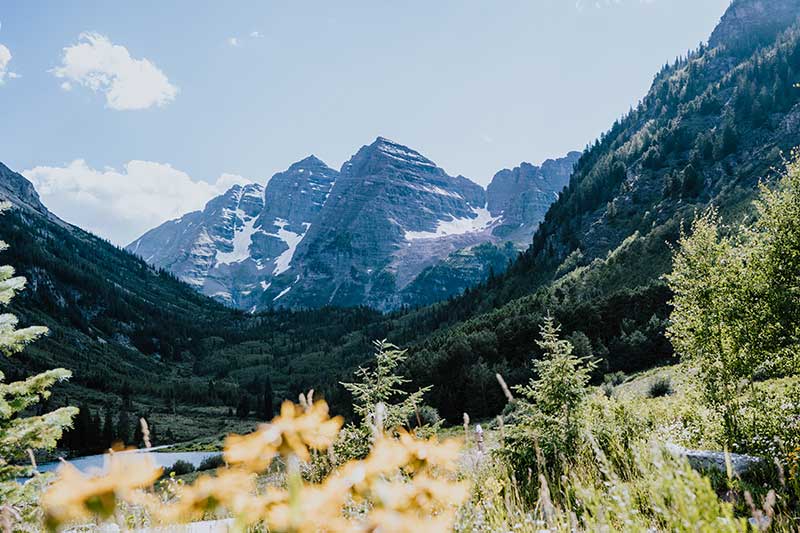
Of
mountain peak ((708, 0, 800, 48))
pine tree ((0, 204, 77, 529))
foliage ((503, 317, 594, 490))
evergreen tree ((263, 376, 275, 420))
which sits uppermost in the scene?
mountain peak ((708, 0, 800, 48))

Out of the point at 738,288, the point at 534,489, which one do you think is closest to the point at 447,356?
the point at 738,288

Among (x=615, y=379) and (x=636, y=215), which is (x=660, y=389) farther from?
(x=636, y=215)

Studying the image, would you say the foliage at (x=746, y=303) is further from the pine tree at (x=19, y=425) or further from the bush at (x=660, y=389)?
the bush at (x=660, y=389)

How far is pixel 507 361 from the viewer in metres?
53.8

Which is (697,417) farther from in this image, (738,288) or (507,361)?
(507,361)

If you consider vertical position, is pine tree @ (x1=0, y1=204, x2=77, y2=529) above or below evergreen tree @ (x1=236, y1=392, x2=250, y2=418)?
above

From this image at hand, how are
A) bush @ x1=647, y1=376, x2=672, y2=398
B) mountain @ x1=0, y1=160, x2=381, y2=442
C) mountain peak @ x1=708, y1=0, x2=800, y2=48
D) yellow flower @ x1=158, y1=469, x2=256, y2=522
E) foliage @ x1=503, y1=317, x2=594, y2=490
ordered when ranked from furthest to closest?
mountain peak @ x1=708, y1=0, x2=800, y2=48
mountain @ x1=0, y1=160, x2=381, y2=442
bush @ x1=647, y1=376, x2=672, y2=398
foliage @ x1=503, y1=317, x2=594, y2=490
yellow flower @ x1=158, y1=469, x2=256, y2=522

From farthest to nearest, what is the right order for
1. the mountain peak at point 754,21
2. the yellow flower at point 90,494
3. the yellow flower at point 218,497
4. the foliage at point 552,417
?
the mountain peak at point 754,21 < the foliage at point 552,417 < the yellow flower at point 218,497 < the yellow flower at point 90,494

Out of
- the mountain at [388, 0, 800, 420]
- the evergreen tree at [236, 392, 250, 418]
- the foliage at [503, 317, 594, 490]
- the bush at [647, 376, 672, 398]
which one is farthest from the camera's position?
the evergreen tree at [236, 392, 250, 418]

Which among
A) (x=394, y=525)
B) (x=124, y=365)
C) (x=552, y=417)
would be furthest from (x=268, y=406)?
(x=394, y=525)

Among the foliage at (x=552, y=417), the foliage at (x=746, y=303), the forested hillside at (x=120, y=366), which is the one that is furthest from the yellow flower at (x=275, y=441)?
the forested hillside at (x=120, y=366)

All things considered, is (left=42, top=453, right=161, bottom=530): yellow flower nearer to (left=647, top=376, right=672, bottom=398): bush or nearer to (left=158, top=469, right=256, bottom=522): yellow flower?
(left=158, top=469, right=256, bottom=522): yellow flower

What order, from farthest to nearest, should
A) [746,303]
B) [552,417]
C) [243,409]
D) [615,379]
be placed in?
[243,409], [615,379], [746,303], [552,417]

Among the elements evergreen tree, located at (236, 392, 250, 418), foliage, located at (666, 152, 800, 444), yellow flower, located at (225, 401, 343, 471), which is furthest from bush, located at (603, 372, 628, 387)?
evergreen tree, located at (236, 392, 250, 418)
